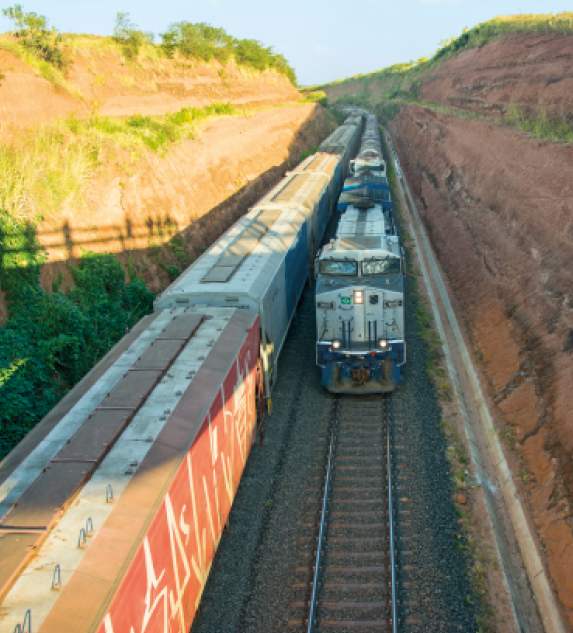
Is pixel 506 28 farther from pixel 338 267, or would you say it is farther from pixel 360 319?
pixel 360 319

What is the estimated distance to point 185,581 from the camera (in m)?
6.71

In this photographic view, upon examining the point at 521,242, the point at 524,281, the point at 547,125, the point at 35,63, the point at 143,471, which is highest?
the point at 35,63

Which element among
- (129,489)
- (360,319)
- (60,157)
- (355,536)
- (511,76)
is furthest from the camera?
(511,76)

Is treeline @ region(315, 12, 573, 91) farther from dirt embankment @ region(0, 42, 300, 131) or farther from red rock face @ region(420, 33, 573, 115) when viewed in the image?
dirt embankment @ region(0, 42, 300, 131)

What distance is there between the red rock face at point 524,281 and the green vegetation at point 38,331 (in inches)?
443

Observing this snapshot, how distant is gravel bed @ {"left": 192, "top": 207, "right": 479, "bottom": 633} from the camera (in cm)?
812

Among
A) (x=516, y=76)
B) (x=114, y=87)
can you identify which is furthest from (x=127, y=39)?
(x=516, y=76)

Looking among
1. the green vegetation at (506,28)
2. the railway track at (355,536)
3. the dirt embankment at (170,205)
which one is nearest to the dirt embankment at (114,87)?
the dirt embankment at (170,205)

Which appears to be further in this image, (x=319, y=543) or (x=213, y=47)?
(x=213, y=47)

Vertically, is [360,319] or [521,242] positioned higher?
[521,242]

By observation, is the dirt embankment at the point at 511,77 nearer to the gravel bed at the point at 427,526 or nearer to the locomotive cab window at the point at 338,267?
the locomotive cab window at the point at 338,267

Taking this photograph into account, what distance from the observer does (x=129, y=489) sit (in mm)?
5766

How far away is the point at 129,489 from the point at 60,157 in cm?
1524

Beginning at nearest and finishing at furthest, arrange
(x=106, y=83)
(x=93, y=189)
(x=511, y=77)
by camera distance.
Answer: (x=93, y=189)
(x=106, y=83)
(x=511, y=77)
